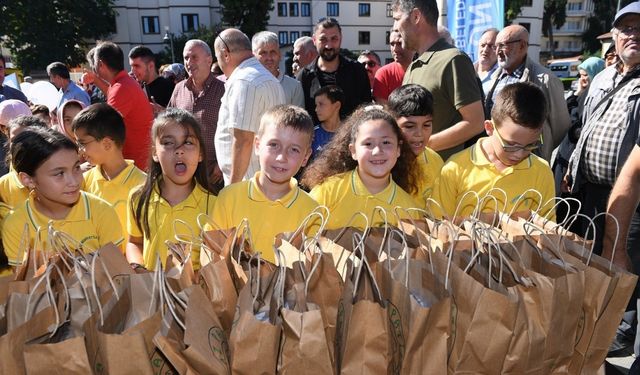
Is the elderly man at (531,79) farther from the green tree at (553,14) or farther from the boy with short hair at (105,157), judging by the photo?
the green tree at (553,14)

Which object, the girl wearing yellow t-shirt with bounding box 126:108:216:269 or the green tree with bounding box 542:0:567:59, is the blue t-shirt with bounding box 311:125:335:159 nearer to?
the girl wearing yellow t-shirt with bounding box 126:108:216:269

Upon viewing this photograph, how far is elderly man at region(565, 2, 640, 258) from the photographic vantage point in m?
2.65

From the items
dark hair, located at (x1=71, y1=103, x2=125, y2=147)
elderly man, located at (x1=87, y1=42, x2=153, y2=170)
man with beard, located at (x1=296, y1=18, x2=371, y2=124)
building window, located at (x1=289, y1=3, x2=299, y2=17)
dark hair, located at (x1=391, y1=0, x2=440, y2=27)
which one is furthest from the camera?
building window, located at (x1=289, y1=3, x2=299, y2=17)

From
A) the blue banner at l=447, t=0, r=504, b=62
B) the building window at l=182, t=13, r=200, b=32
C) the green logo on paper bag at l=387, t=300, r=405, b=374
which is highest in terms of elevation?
the building window at l=182, t=13, r=200, b=32

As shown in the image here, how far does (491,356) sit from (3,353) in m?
1.27

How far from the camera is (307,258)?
1519mm

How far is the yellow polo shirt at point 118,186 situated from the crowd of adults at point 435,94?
834 millimetres

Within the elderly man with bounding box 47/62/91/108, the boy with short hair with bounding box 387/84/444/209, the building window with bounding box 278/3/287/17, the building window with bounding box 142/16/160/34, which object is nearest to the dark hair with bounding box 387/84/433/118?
the boy with short hair with bounding box 387/84/444/209

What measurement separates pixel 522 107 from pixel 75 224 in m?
2.22

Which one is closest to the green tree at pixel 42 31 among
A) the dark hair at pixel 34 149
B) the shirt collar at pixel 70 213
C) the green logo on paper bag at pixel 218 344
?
the dark hair at pixel 34 149

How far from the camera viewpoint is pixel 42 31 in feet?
120

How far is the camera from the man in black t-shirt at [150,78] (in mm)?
6516

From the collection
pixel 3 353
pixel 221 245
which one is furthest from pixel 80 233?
pixel 3 353

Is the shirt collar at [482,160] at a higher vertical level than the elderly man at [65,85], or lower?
lower
